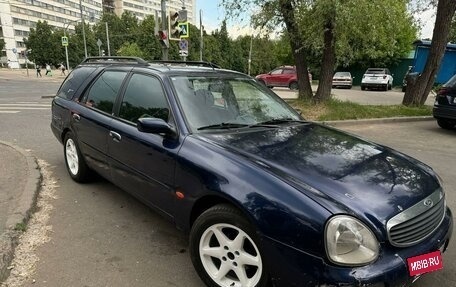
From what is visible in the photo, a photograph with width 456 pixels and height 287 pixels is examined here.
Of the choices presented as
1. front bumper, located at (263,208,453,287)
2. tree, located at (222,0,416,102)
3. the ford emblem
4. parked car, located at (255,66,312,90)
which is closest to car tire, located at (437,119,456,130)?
tree, located at (222,0,416,102)

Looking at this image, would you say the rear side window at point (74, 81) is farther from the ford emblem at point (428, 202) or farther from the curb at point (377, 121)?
the curb at point (377, 121)

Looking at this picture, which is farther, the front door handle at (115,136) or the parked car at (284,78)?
the parked car at (284,78)

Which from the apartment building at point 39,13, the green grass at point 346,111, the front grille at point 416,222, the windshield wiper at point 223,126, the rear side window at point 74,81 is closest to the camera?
the front grille at point 416,222

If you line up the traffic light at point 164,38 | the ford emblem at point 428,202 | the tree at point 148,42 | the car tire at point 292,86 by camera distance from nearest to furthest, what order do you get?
the ford emblem at point 428,202, the traffic light at point 164,38, the car tire at point 292,86, the tree at point 148,42

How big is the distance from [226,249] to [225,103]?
151 cm

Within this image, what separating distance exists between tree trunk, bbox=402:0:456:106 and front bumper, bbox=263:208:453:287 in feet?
38.4

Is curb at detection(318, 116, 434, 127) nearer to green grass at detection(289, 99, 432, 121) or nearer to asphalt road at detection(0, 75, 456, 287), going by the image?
green grass at detection(289, 99, 432, 121)

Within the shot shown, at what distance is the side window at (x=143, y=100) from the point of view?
3584 mm

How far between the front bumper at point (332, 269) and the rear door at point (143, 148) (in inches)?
46.5

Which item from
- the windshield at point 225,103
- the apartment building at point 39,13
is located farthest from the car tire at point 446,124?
the apartment building at point 39,13

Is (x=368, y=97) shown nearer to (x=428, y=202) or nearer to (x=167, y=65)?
(x=167, y=65)

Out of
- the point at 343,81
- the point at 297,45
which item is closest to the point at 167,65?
the point at 297,45

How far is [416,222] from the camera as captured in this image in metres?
2.49

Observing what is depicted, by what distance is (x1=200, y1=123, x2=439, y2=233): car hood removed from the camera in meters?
2.38
